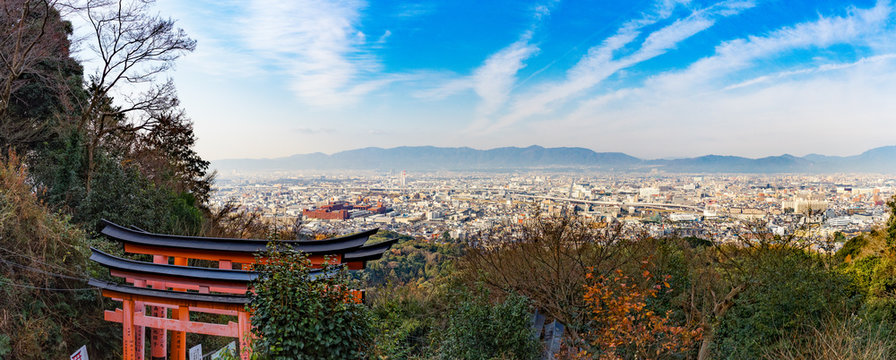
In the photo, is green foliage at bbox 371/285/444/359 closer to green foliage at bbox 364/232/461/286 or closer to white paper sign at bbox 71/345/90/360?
green foliage at bbox 364/232/461/286

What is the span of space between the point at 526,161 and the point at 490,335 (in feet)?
178

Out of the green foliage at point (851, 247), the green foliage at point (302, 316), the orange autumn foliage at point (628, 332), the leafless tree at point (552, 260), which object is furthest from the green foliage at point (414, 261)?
the green foliage at point (851, 247)

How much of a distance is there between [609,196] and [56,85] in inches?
823

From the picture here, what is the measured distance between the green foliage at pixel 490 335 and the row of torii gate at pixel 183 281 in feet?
4.87

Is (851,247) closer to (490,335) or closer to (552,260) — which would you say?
(552,260)

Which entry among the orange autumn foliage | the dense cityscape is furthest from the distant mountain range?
the orange autumn foliage

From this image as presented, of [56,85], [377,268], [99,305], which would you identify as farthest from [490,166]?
[99,305]

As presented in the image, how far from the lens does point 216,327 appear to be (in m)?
5.07

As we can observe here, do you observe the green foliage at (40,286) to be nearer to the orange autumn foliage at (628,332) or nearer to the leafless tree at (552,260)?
the leafless tree at (552,260)

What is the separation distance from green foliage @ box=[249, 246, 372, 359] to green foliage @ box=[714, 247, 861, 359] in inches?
220

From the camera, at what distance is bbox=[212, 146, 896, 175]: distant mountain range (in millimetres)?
37688

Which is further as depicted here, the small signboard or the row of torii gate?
the small signboard

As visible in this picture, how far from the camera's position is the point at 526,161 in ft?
194

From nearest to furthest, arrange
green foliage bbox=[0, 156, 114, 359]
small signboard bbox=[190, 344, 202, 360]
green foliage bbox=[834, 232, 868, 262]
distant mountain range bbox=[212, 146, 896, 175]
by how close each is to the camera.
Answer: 1. small signboard bbox=[190, 344, 202, 360]
2. green foliage bbox=[0, 156, 114, 359]
3. green foliage bbox=[834, 232, 868, 262]
4. distant mountain range bbox=[212, 146, 896, 175]
